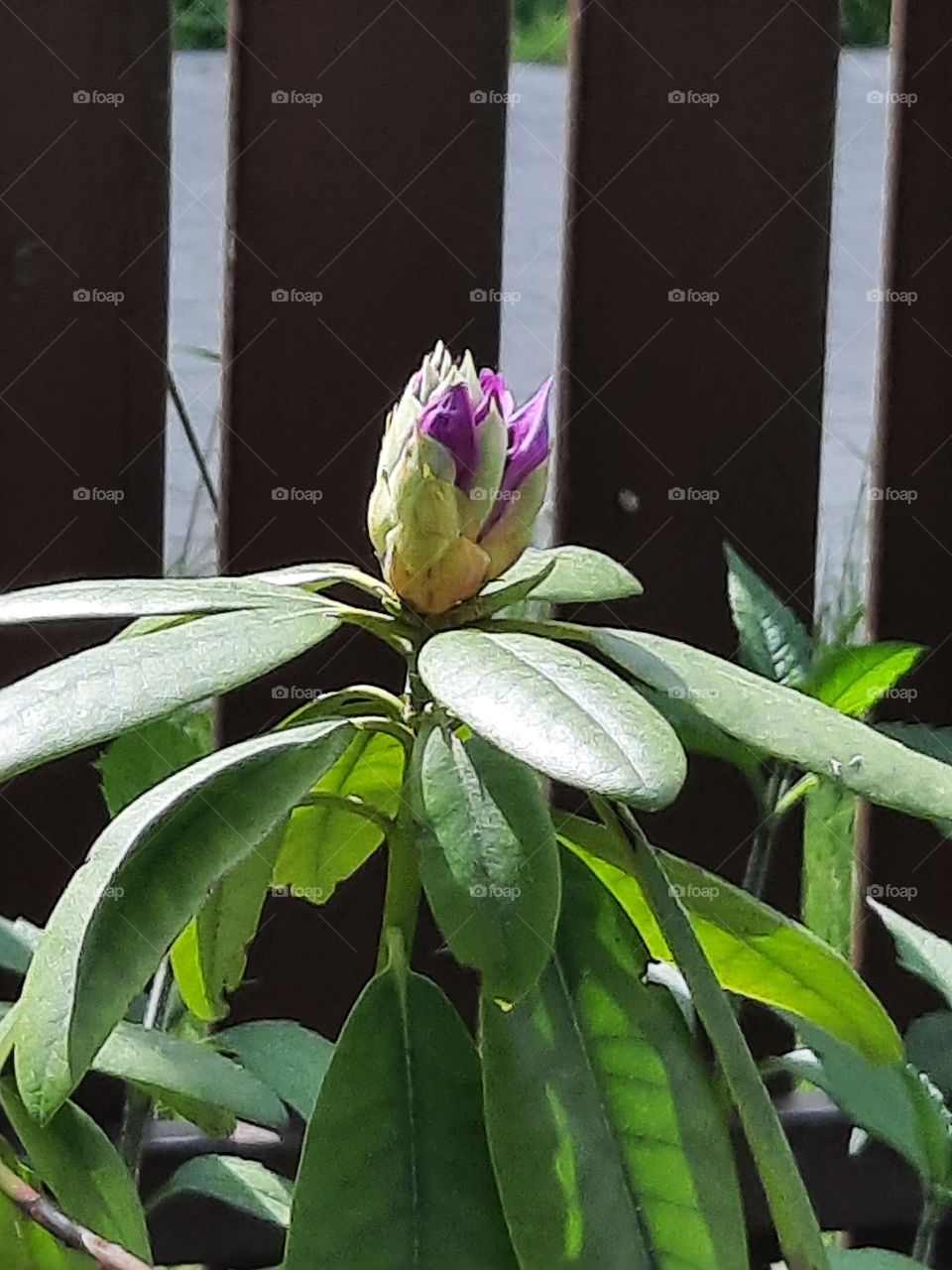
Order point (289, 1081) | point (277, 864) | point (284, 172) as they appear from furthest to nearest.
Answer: point (284, 172) → point (289, 1081) → point (277, 864)

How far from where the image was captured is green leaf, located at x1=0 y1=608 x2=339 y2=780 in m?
0.51

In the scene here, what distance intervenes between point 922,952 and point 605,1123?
0.37m

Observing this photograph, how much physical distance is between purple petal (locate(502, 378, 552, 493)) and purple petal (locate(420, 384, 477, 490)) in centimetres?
4

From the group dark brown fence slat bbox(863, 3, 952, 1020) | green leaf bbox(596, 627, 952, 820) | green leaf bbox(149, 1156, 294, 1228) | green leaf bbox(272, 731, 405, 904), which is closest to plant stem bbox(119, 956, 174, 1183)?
green leaf bbox(149, 1156, 294, 1228)

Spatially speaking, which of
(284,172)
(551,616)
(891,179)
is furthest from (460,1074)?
(891,179)

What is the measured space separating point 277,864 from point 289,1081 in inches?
7.6

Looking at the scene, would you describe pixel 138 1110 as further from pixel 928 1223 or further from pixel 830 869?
pixel 830 869

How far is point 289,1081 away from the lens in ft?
2.98

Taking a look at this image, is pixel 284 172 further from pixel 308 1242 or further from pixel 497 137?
pixel 308 1242

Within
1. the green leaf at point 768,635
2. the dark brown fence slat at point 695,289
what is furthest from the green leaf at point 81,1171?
the dark brown fence slat at point 695,289

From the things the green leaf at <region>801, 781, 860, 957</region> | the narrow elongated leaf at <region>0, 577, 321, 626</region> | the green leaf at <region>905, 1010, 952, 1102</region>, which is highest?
the narrow elongated leaf at <region>0, 577, 321, 626</region>

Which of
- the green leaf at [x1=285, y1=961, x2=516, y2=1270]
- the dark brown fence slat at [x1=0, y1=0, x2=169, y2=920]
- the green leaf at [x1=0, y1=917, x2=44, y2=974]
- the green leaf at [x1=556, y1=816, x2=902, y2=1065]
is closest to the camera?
the green leaf at [x1=285, y1=961, x2=516, y2=1270]

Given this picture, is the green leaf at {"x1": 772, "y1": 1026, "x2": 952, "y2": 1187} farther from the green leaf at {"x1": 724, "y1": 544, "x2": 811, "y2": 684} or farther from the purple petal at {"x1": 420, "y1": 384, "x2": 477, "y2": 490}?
the purple petal at {"x1": 420, "y1": 384, "x2": 477, "y2": 490}

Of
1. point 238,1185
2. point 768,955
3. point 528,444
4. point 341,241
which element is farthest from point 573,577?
point 341,241
